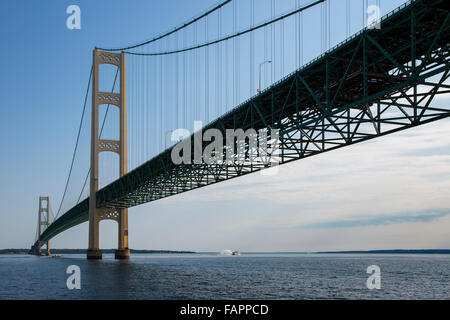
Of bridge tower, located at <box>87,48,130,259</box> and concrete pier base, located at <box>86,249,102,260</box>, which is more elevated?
bridge tower, located at <box>87,48,130,259</box>

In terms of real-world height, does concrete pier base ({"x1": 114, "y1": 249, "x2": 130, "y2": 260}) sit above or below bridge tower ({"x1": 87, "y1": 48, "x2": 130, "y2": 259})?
below

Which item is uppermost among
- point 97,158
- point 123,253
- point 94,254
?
point 97,158

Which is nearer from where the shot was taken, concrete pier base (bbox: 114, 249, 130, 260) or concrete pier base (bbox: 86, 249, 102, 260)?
concrete pier base (bbox: 114, 249, 130, 260)

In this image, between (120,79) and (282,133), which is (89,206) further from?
(282,133)

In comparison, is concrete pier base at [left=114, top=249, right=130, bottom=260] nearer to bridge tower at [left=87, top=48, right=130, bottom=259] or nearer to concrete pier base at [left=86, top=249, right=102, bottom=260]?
bridge tower at [left=87, top=48, right=130, bottom=259]

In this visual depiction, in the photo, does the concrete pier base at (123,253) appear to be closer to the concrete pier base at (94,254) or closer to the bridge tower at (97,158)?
the bridge tower at (97,158)

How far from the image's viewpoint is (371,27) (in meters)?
20.2

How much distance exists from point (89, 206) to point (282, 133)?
47.6 m

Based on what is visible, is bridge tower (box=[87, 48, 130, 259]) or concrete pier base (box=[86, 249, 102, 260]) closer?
bridge tower (box=[87, 48, 130, 259])

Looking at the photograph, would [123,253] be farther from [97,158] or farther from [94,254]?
[97,158]

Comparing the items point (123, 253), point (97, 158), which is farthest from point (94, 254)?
point (97, 158)

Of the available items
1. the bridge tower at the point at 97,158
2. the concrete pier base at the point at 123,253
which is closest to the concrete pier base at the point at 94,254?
the bridge tower at the point at 97,158

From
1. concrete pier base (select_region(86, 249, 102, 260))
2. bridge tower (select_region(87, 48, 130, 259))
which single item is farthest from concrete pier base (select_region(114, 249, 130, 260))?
concrete pier base (select_region(86, 249, 102, 260))
